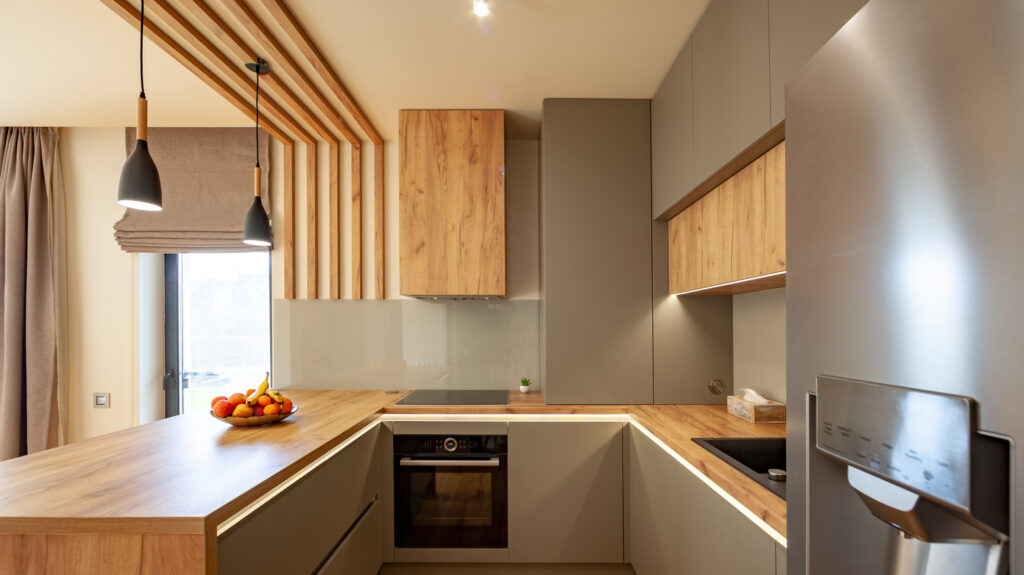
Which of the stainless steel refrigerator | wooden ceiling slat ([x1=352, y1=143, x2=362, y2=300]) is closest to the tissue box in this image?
the stainless steel refrigerator

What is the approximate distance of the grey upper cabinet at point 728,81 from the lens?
1.41 m

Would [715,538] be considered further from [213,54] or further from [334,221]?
[334,221]

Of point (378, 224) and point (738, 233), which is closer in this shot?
point (738, 233)

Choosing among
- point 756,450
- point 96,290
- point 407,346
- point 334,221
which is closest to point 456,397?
point 407,346

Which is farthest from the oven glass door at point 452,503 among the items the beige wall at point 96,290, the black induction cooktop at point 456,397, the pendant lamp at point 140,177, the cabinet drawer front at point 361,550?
A: the beige wall at point 96,290

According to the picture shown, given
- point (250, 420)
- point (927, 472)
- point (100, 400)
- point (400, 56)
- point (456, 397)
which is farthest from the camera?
point (100, 400)

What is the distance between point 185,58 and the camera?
6.80 ft

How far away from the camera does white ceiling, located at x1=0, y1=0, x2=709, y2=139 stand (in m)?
1.88

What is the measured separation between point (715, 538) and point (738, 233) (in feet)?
3.22

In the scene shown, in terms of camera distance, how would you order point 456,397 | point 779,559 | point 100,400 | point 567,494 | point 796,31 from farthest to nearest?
point 100,400 < point 456,397 < point 567,494 < point 796,31 < point 779,559

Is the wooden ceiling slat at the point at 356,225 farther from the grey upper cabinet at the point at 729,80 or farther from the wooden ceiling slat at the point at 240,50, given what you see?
the grey upper cabinet at the point at 729,80

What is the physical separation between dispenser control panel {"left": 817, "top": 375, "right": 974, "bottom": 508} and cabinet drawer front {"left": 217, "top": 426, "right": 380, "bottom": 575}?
51.9 inches

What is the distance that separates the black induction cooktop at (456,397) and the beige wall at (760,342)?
4.01 feet

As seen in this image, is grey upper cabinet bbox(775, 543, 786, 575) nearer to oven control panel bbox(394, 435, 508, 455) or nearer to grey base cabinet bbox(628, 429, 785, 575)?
grey base cabinet bbox(628, 429, 785, 575)
